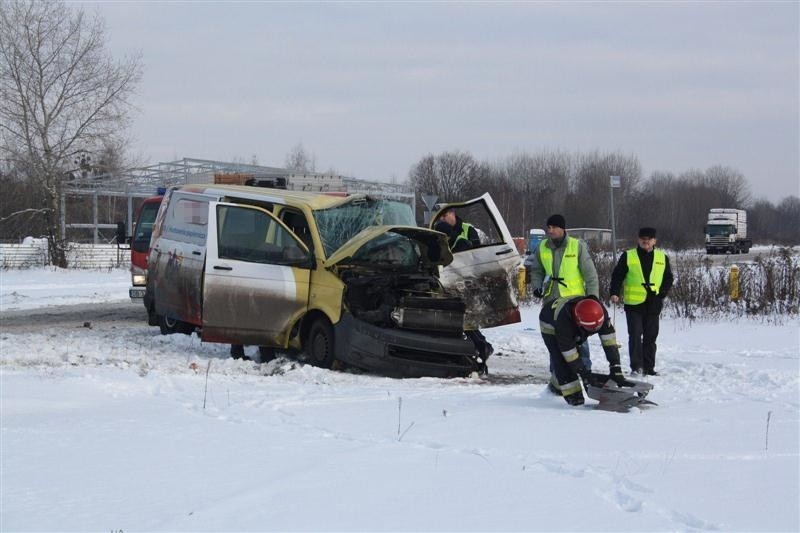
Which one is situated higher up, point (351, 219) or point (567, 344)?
point (351, 219)

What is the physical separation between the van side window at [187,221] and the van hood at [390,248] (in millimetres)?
2066

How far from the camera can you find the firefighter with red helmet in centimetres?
793

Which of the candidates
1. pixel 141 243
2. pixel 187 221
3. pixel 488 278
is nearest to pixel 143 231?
pixel 141 243

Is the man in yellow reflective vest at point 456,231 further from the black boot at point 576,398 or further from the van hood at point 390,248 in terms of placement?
the black boot at point 576,398

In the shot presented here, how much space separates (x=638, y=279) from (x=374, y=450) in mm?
5584

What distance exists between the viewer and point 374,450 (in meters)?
5.90

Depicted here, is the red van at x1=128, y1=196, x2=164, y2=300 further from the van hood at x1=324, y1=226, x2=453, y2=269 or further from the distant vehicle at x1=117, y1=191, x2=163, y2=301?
the van hood at x1=324, y1=226, x2=453, y2=269

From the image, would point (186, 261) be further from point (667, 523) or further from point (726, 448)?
point (667, 523)

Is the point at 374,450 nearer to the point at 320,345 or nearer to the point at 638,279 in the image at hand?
the point at 320,345

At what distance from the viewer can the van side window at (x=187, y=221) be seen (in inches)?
456

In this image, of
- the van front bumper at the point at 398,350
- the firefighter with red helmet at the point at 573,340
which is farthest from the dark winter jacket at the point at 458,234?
the firefighter with red helmet at the point at 573,340

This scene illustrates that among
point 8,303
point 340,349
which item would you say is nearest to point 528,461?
point 340,349

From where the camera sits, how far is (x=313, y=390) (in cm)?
885

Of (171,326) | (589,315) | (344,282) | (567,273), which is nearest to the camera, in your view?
(589,315)
